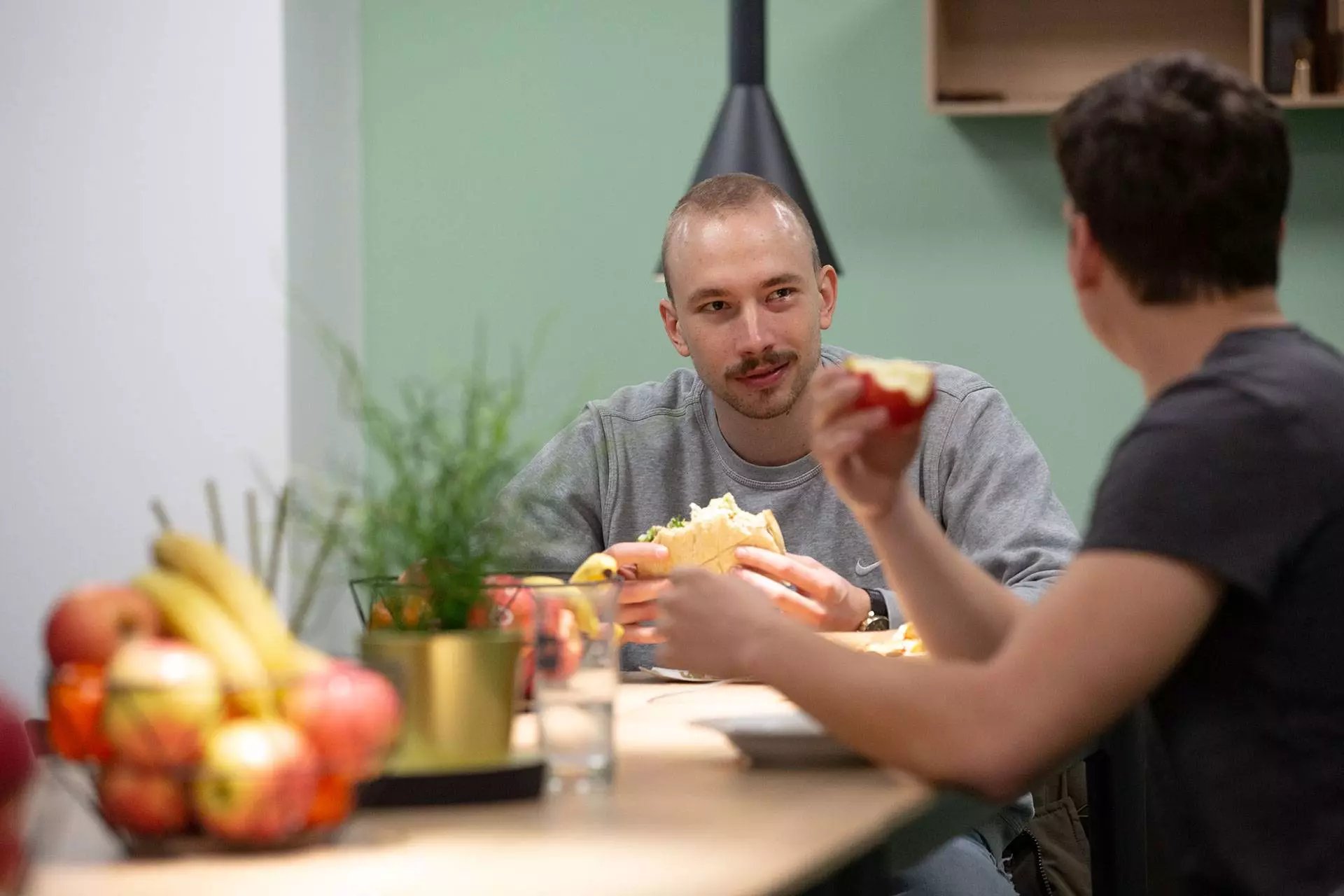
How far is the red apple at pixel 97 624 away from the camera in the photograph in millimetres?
1118

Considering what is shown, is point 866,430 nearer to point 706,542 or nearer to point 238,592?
point 238,592

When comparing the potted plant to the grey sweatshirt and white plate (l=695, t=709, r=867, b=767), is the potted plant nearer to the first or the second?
white plate (l=695, t=709, r=867, b=767)

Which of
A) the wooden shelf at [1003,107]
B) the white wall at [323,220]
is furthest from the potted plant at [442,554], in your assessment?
the wooden shelf at [1003,107]

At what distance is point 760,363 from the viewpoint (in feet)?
8.56

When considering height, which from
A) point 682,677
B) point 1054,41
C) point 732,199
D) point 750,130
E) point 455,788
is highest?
point 1054,41

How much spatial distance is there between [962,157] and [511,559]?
2.84 meters

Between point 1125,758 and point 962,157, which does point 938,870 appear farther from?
point 962,157

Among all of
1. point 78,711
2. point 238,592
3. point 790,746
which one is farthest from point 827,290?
point 78,711

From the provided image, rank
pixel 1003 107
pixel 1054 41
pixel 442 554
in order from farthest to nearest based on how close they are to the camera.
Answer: pixel 1054 41 → pixel 1003 107 → pixel 442 554

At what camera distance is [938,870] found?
6.31 ft

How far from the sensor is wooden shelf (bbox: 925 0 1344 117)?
381cm

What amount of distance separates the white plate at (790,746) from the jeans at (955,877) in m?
0.50

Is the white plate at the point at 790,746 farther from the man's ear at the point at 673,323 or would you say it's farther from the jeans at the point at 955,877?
the man's ear at the point at 673,323

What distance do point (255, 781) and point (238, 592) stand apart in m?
0.16
